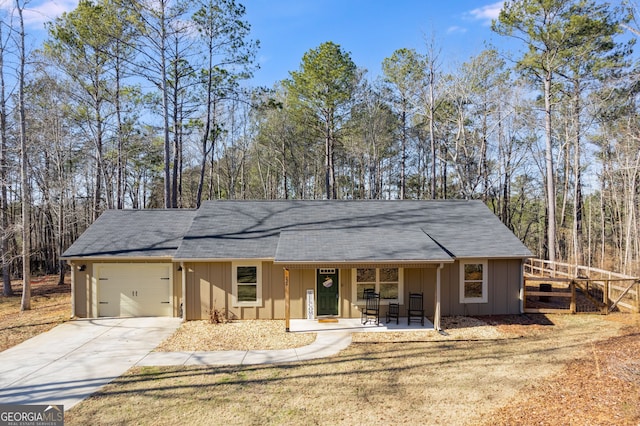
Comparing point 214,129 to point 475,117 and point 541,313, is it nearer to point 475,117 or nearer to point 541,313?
point 475,117

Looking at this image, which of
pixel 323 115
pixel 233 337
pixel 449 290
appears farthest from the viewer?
pixel 323 115

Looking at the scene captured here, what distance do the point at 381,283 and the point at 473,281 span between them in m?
3.01

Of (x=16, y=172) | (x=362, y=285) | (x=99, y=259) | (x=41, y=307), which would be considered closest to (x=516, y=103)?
(x=362, y=285)

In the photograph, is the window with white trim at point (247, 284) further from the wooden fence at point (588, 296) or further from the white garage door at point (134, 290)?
the wooden fence at point (588, 296)

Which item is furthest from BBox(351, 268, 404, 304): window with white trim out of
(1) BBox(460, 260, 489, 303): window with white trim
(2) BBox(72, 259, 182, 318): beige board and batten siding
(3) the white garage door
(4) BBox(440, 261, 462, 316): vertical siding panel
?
(3) the white garage door

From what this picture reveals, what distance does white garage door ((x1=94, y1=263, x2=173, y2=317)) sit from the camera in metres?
12.2

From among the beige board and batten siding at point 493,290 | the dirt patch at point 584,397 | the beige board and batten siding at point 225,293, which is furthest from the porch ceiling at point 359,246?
the dirt patch at point 584,397

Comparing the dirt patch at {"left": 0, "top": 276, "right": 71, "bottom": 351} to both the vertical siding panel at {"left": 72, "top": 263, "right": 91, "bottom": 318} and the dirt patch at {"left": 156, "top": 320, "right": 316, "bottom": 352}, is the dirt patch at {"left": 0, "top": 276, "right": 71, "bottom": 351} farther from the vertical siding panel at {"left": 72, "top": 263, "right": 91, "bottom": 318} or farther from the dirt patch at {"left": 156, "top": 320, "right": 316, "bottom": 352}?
the dirt patch at {"left": 156, "top": 320, "right": 316, "bottom": 352}

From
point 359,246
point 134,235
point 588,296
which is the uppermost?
point 134,235

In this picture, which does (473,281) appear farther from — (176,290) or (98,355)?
(98,355)

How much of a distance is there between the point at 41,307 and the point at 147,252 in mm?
5770

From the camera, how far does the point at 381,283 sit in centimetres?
1174

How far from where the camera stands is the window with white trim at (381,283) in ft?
38.4

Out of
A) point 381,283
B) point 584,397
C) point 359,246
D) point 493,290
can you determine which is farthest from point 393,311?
point 584,397
